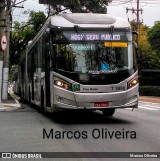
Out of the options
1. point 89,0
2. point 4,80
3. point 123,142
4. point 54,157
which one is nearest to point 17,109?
point 4,80

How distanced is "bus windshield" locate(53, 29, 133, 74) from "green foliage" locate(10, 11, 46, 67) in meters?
27.1


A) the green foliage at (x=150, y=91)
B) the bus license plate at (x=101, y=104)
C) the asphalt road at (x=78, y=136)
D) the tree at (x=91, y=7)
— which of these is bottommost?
the green foliage at (x=150, y=91)

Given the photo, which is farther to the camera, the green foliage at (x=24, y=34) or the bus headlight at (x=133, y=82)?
the green foliage at (x=24, y=34)

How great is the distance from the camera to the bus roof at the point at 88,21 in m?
14.1

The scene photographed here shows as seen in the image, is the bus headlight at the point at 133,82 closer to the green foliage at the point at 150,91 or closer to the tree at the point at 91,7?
the tree at the point at 91,7

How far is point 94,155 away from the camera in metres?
8.67

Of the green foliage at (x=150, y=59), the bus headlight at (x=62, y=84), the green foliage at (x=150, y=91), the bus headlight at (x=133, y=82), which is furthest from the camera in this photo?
the green foliage at (x=150, y=59)

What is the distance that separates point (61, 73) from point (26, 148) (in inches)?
178

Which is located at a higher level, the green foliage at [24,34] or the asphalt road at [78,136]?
the green foliage at [24,34]

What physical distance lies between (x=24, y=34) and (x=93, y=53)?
2946cm

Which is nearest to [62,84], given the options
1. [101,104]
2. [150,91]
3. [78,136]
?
[101,104]

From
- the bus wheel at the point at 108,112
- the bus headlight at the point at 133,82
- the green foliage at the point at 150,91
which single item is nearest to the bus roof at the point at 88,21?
the bus headlight at the point at 133,82

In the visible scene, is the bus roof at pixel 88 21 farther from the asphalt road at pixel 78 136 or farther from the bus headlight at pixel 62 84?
the asphalt road at pixel 78 136

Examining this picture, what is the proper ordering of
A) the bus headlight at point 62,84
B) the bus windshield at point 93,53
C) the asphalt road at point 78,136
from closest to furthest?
the asphalt road at point 78,136
the bus headlight at point 62,84
the bus windshield at point 93,53
